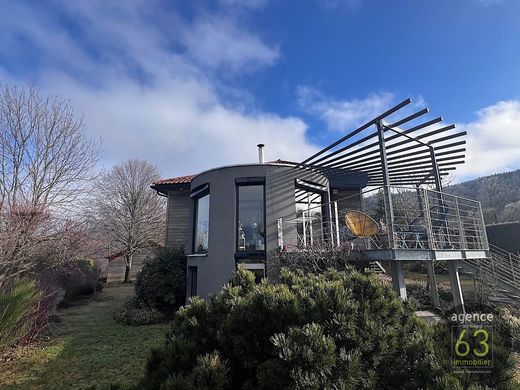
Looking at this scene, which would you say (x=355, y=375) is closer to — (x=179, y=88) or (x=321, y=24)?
(x=321, y=24)

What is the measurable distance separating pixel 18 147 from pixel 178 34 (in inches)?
319

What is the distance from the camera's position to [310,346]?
2.23m

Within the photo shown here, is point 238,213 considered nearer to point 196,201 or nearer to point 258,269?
point 258,269

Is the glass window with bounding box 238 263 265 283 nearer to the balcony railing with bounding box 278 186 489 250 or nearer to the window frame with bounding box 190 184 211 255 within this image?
the balcony railing with bounding box 278 186 489 250

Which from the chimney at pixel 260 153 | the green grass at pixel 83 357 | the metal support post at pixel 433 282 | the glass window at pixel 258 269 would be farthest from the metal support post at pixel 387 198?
the green grass at pixel 83 357

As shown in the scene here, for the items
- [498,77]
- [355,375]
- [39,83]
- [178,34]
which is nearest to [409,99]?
[498,77]

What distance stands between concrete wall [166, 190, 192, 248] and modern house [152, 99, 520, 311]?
10.9 ft

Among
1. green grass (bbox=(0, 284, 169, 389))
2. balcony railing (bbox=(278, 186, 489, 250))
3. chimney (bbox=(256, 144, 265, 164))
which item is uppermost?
chimney (bbox=(256, 144, 265, 164))

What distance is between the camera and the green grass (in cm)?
563

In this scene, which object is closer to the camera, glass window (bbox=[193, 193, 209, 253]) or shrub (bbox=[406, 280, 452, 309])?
glass window (bbox=[193, 193, 209, 253])

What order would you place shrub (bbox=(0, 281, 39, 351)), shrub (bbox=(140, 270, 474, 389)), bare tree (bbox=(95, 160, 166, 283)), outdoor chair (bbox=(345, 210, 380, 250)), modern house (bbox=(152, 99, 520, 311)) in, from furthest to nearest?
bare tree (bbox=(95, 160, 166, 283))
outdoor chair (bbox=(345, 210, 380, 250))
modern house (bbox=(152, 99, 520, 311))
shrub (bbox=(0, 281, 39, 351))
shrub (bbox=(140, 270, 474, 389))

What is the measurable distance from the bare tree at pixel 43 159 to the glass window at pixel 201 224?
Answer: 15.5ft

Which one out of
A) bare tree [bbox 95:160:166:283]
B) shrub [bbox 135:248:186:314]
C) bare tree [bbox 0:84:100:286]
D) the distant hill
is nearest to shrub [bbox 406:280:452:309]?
shrub [bbox 135:248:186:314]

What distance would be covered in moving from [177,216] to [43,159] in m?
6.26
